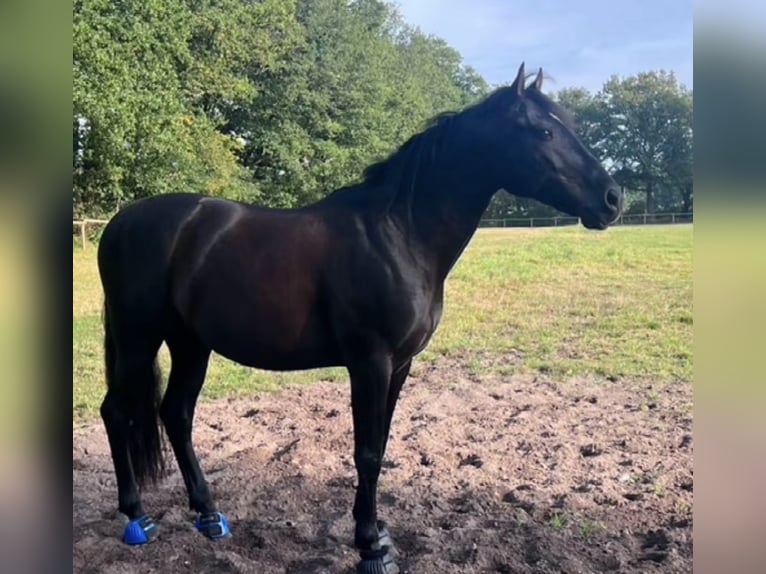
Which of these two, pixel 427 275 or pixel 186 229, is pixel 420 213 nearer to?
pixel 427 275

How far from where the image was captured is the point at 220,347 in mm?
2885

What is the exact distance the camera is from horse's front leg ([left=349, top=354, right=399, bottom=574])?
2.66 meters

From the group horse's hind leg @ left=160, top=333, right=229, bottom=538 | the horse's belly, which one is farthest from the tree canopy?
the horse's belly

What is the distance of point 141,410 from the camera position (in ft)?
9.99

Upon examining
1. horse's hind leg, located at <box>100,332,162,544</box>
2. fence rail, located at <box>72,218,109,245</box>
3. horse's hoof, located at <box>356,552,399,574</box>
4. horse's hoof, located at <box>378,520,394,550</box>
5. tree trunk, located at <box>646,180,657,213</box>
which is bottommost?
horse's hoof, located at <box>356,552,399,574</box>

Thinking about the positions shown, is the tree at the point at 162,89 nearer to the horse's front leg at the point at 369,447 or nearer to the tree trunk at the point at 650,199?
the horse's front leg at the point at 369,447

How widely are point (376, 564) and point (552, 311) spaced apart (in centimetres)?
401

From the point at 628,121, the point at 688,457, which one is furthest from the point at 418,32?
the point at 688,457

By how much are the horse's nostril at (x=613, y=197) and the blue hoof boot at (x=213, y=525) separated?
2388 mm

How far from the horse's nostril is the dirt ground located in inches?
64.4

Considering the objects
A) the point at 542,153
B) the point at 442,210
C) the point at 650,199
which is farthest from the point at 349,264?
the point at 650,199

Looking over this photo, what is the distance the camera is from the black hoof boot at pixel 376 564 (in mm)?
2771

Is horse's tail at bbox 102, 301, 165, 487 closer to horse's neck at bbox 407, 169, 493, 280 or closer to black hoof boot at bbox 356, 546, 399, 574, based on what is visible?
black hoof boot at bbox 356, 546, 399, 574

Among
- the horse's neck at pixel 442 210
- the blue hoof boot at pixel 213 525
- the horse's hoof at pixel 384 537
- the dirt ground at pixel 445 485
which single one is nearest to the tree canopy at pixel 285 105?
the dirt ground at pixel 445 485
